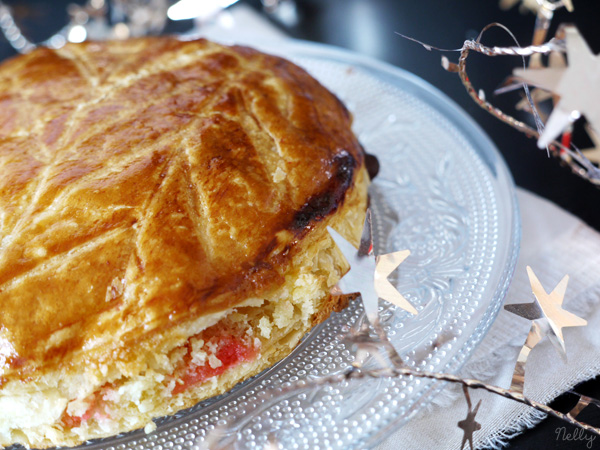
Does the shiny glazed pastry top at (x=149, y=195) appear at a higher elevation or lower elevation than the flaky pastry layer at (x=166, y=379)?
higher

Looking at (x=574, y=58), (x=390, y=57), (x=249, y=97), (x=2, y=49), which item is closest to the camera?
(x=574, y=58)

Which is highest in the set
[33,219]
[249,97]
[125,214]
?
[249,97]

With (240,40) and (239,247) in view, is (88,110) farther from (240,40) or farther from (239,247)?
(240,40)

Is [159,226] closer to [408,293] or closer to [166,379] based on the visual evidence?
[166,379]

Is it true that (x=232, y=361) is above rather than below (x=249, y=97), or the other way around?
below

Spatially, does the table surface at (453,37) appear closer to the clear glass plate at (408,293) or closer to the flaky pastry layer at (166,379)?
the clear glass plate at (408,293)

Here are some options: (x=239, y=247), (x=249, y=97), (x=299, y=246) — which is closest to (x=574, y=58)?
(x=299, y=246)

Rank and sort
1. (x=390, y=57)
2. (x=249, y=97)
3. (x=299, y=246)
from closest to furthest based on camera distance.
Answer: (x=299, y=246), (x=249, y=97), (x=390, y=57)

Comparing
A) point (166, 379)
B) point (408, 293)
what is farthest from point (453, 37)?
point (166, 379)

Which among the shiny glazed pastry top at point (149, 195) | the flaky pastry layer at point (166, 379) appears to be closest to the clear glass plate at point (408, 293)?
the flaky pastry layer at point (166, 379)
